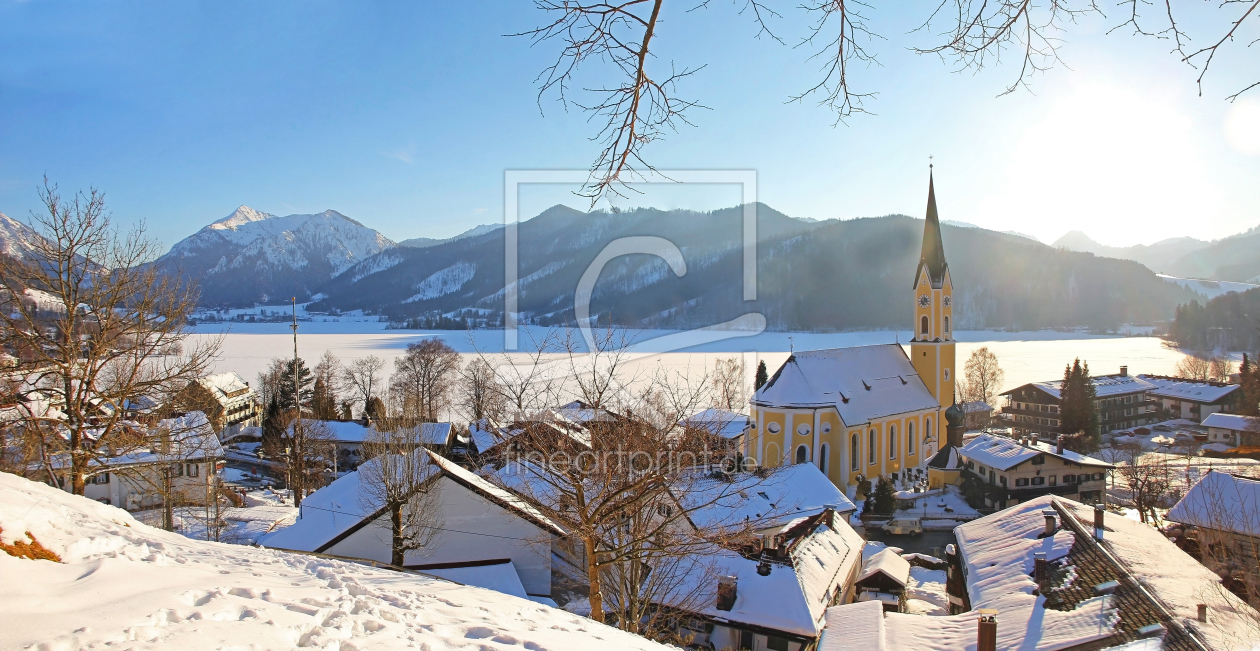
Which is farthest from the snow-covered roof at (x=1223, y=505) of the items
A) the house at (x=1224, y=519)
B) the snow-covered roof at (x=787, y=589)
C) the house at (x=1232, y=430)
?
the house at (x=1232, y=430)

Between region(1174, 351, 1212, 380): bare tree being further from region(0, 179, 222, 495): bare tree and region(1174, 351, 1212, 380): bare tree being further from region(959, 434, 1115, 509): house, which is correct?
region(0, 179, 222, 495): bare tree

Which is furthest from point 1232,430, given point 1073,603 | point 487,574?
point 487,574

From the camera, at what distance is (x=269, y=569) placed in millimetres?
5301

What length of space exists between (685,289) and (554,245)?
34704 mm

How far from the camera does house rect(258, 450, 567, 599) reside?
12969 millimetres

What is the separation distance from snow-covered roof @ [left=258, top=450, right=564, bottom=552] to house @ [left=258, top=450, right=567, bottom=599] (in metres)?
0.02

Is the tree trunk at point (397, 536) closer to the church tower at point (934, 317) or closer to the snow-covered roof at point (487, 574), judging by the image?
the snow-covered roof at point (487, 574)

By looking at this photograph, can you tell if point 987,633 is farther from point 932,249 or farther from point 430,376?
point 430,376

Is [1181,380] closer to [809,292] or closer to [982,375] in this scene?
[982,375]

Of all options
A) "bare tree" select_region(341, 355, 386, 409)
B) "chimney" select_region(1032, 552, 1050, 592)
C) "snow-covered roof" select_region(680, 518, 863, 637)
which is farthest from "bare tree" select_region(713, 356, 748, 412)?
"bare tree" select_region(341, 355, 386, 409)

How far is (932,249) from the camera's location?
38062 millimetres

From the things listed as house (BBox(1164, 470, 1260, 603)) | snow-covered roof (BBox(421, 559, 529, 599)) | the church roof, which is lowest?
house (BBox(1164, 470, 1260, 603))

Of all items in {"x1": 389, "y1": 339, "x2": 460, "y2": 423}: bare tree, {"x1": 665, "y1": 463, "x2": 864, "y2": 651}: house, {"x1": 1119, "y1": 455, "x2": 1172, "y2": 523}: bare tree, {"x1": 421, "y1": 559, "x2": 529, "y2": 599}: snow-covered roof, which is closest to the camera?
{"x1": 421, "y1": 559, "x2": 529, "y2": 599}: snow-covered roof

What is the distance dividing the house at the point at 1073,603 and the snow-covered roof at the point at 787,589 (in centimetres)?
59
